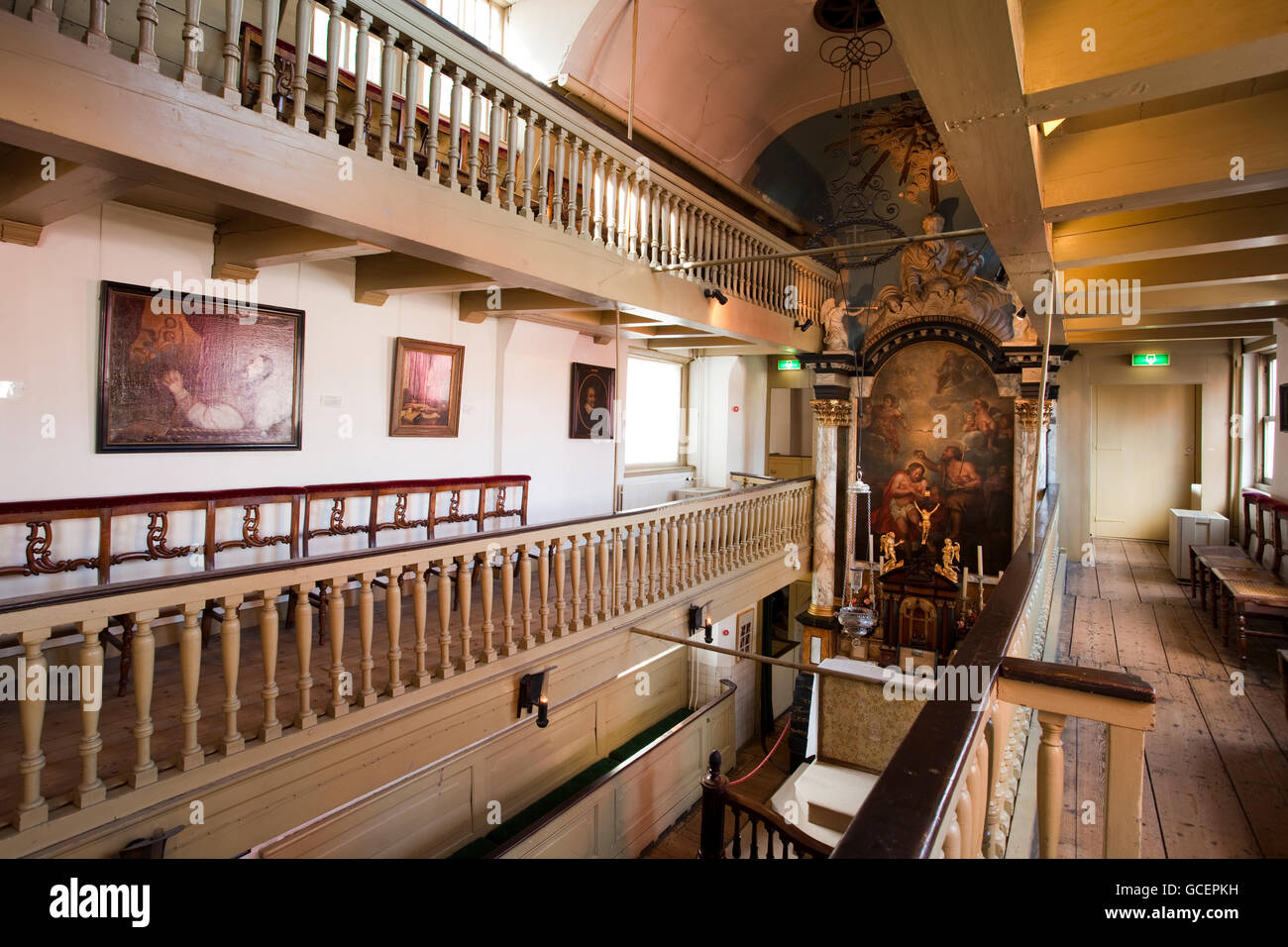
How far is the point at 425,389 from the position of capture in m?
6.13

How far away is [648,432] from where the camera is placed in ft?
33.7

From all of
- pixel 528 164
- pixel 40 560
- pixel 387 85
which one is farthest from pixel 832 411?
pixel 40 560

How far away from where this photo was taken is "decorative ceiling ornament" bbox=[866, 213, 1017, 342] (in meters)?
8.48

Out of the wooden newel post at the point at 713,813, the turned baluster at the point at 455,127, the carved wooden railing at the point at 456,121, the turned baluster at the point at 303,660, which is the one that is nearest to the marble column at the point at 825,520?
the carved wooden railing at the point at 456,121

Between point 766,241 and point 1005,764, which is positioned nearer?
point 1005,764

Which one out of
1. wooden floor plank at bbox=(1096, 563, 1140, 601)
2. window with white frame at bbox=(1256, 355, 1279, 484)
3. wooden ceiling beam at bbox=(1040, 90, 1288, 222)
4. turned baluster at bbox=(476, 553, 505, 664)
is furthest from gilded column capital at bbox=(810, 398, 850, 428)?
wooden ceiling beam at bbox=(1040, 90, 1288, 222)

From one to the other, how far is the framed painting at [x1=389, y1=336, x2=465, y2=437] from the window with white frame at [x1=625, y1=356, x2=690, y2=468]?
3598 millimetres

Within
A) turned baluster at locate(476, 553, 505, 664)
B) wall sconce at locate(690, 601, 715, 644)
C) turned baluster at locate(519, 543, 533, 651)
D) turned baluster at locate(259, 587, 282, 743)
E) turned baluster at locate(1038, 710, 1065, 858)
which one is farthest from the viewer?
wall sconce at locate(690, 601, 715, 644)

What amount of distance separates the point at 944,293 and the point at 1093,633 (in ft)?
16.5

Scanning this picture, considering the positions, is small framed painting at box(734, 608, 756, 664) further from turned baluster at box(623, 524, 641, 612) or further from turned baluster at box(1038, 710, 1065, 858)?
turned baluster at box(1038, 710, 1065, 858)

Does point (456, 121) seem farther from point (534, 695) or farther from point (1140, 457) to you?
point (1140, 457)

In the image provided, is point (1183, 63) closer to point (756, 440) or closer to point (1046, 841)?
point (1046, 841)

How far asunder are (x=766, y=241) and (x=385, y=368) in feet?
15.1
